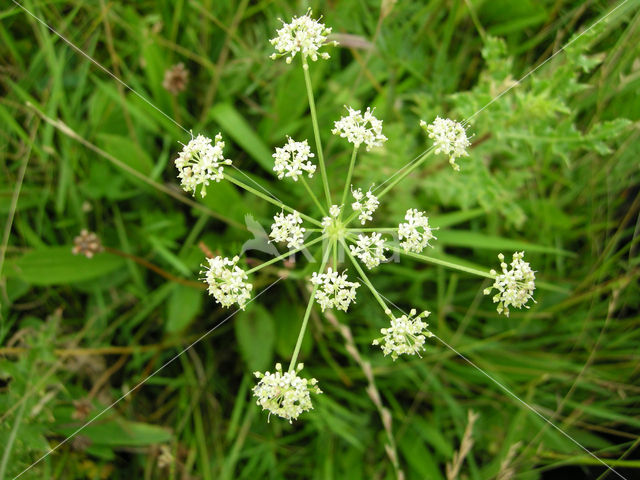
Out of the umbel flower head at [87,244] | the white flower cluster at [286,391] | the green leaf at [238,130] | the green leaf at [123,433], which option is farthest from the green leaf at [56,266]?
the white flower cluster at [286,391]

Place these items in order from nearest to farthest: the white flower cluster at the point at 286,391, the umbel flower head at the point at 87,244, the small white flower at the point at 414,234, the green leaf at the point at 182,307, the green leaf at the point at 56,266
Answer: the white flower cluster at the point at 286,391, the small white flower at the point at 414,234, the umbel flower head at the point at 87,244, the green leaf at the point at 56,266, the green leaf at the point at 182,307

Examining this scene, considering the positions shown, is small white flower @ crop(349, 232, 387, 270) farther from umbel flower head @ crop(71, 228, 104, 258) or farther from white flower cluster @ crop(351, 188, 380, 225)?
umbel flower head @ crop(71, 228, 104, 258)

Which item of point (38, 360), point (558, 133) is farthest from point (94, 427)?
point (558, 133)

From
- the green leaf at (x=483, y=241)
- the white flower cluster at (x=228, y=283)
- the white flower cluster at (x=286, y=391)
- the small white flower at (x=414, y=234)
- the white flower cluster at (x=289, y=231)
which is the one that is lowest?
the white flower cluster at (x=286, y=391)

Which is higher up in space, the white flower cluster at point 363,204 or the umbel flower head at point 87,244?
the umbel flower head at point 87,244

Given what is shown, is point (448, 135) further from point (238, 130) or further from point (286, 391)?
point (238, 130)

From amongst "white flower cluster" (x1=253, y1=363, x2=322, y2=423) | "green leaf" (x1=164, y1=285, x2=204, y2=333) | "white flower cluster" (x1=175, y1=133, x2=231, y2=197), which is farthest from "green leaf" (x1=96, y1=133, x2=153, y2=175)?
"white flower cluster" (x1=253, y1=363, x2=322, y2=423)

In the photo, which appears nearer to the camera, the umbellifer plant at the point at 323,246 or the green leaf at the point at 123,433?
the umbellifer plant at the point at 323,246

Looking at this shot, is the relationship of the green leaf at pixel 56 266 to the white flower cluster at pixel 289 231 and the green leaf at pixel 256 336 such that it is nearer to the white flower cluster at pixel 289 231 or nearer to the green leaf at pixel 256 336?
the green leaf at pixel 256 336
